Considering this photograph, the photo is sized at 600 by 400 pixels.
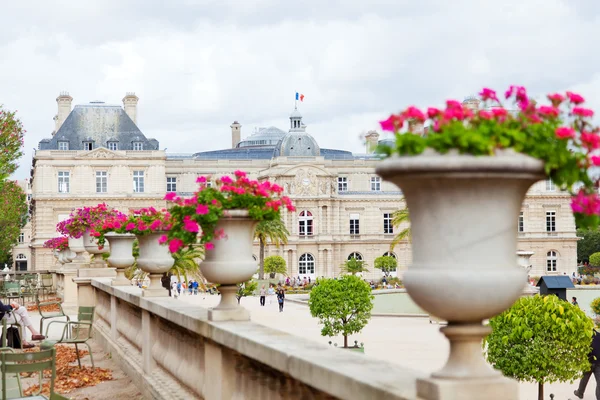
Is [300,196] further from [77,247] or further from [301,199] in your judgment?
[77,247]

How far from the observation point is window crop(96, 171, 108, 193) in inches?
2773

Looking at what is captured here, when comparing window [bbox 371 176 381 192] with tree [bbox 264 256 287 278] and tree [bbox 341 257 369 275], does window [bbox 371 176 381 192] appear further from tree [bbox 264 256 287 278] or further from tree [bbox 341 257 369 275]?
tree [bbox 264 256 287 278]

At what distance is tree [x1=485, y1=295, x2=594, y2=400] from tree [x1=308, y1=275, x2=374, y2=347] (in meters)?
9.58

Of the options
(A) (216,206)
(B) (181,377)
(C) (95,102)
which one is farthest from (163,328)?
(C) (95,102)

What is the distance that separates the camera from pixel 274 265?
65.7 m

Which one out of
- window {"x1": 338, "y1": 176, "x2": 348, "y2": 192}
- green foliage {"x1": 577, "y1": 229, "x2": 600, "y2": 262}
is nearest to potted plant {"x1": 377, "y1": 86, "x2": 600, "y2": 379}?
window {"x1": 338, "y1": 176, "x2": 348, "y2": 192}

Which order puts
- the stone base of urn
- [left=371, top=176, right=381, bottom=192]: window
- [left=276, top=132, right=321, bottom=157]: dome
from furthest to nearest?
[left=371, top=176, right=381, bottom=192]: window → [left=276, top=132, right=321, bottom=157]: dome → the stone base of urn

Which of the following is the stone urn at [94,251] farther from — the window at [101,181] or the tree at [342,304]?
the window at [101,181]

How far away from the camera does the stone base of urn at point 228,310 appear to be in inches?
261

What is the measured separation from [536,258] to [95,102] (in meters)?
39.0

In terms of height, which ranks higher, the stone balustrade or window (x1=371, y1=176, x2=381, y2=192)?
window (x1=371, y1=176, x2=381, y2=192)

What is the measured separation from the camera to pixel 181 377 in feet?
25.2

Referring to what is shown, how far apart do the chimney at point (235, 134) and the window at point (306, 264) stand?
2415 centimetres

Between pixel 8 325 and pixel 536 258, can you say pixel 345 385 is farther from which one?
pixel 536 258
